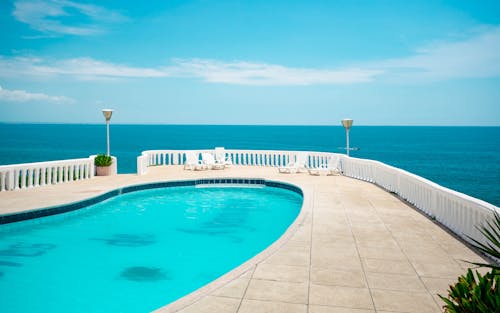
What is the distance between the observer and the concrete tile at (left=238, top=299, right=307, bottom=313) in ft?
11.8

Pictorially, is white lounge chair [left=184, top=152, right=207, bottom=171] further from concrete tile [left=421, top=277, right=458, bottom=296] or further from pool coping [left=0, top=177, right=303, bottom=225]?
concrete tile [left=421, top=277, right=458, bottom=296]

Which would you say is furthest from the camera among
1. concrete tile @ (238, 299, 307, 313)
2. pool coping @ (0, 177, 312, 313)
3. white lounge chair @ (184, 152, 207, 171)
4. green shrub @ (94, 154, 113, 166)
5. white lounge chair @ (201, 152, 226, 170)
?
white lounge chair @ (201, 152, 226, 170)

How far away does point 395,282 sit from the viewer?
4.35 metres

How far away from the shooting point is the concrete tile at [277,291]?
12.8 ft

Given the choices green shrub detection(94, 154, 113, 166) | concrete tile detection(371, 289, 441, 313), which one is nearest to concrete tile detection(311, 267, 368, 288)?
concrete tile detection(371, 289, 441, 313)

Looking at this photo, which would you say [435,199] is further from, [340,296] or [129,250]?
[129,250]

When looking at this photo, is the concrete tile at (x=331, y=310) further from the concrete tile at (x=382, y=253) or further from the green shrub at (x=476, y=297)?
the concrete tile at (x=382, y=253)

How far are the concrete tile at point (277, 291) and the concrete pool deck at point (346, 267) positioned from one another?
1 centimetres

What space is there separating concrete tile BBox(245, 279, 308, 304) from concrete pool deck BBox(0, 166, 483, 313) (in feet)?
0.04

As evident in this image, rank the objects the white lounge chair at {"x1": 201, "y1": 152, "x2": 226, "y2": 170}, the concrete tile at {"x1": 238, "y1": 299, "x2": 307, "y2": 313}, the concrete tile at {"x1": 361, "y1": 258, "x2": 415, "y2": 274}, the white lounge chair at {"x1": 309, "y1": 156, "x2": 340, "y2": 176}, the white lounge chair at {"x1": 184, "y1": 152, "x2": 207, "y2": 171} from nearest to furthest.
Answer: the concrete tile at {"x1": 238, "y1": 299, "x2": 307, "y2": 313}, the concrete tile at {"x1": 361, "y1": 258, "x2": 415, "y2": 274}, the white lounge chair at {"x1": 309, "y1": 156, "x2": 340, "y2": 176}, the white lounge chair at {"x1": 184, "y1": 152, "x2": 207, "y2": 171}, the white lounge chair at {"x1": 201, "y1": 152, "x2": 226, "y2": 170}

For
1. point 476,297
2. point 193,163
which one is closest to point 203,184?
point 193,163

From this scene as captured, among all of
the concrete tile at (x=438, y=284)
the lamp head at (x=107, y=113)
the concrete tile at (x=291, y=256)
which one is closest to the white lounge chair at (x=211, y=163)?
the lamp head at (x=107, y=113)

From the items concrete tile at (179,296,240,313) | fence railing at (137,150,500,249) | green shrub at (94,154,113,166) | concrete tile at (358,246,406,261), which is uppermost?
green shrub at (94,154,113,166)

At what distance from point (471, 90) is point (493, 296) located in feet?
252
